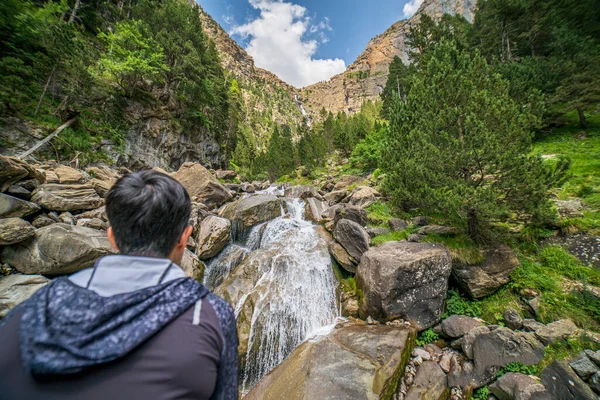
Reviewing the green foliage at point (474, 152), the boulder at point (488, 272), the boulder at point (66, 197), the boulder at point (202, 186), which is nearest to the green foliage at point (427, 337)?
the boulder at point (488, 272)

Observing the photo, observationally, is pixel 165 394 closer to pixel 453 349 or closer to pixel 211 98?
pixel 453 349

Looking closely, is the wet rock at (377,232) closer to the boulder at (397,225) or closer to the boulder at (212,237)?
the boulder at (397,225)

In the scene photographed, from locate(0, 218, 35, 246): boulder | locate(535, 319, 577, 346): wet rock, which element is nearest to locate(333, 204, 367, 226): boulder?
locate(535, 319, 577, 346): wet rock

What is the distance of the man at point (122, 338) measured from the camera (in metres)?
0.81

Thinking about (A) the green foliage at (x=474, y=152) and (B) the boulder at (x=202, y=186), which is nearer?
(A) the green foliage at (x=474, y=152)

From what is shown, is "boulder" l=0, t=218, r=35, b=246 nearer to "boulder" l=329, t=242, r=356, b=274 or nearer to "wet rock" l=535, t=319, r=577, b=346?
"boulder" l=329, t=242, r=356, b=274

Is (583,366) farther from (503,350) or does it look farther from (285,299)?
(285,299)

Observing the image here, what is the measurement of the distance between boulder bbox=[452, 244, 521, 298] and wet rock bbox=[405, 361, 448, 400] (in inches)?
101

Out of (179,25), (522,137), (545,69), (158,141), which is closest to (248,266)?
(522,137)

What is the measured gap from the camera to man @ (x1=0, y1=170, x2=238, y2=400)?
0.81 m

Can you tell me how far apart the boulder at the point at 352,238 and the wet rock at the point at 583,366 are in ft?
17.1

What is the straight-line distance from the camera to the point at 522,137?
576 cm

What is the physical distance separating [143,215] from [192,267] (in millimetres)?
8796

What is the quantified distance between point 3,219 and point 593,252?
53.4ft
